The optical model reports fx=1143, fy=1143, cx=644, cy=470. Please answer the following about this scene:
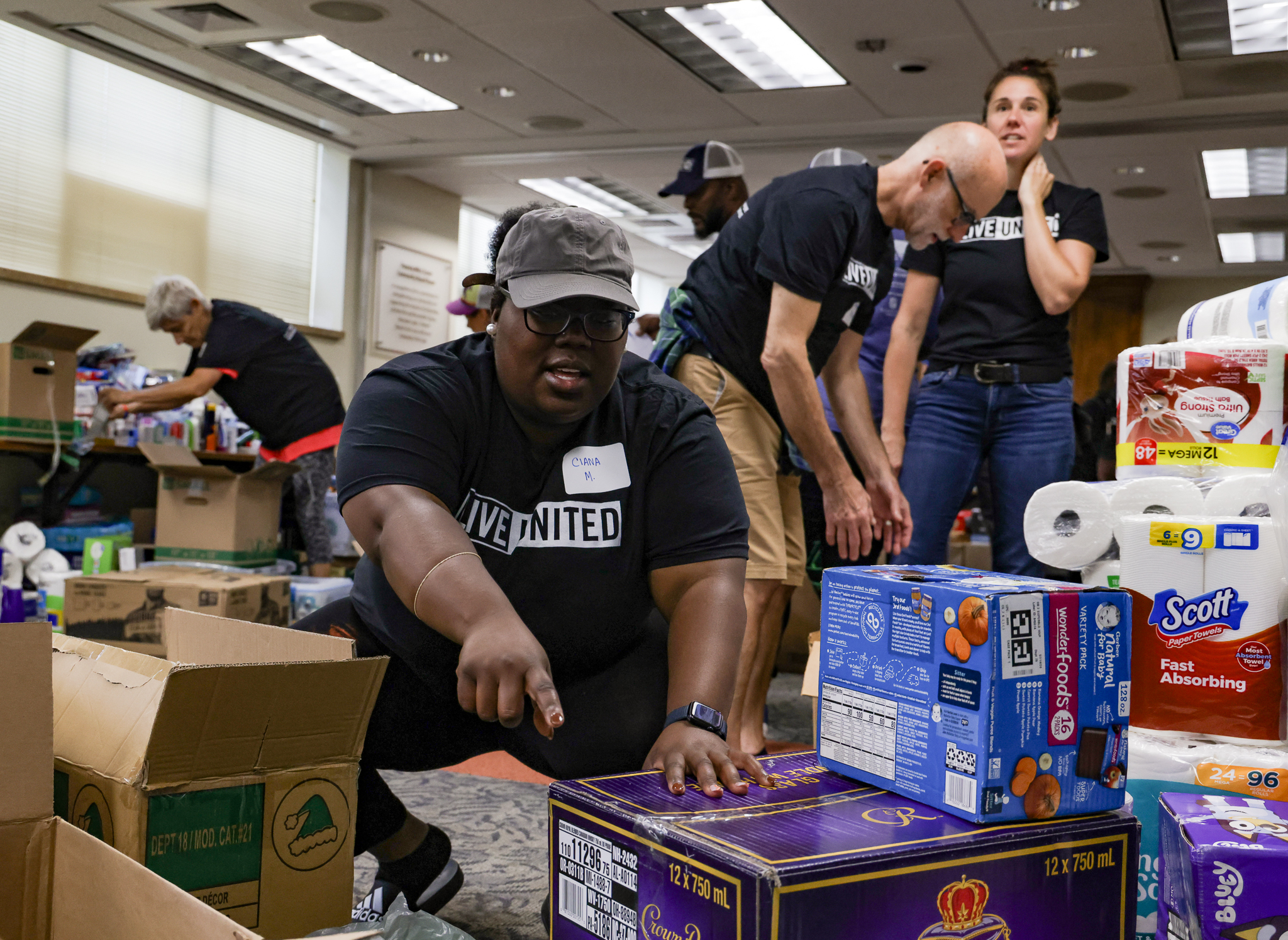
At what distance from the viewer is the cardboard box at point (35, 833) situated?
1021mm

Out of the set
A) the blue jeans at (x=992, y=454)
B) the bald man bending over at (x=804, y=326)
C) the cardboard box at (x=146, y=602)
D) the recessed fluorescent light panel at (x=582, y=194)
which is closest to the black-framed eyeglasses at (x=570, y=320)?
the bald man bending over at (x=804, y=326)

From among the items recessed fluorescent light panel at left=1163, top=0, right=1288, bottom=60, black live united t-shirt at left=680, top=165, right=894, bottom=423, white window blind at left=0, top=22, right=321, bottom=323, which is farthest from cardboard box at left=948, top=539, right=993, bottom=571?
white window blind at left=0, top=22, right=321, bottom=323

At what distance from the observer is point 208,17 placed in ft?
17.2

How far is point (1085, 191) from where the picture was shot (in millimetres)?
2443

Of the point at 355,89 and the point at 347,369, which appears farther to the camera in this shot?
the point at 347,369

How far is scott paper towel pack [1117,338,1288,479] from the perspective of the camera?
56.0 inches

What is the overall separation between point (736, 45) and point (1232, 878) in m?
5.00

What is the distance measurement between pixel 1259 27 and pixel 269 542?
4693 millimetres

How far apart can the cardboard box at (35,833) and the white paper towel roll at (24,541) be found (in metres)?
3.66

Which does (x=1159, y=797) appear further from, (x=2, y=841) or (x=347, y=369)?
(x=347, y=369)

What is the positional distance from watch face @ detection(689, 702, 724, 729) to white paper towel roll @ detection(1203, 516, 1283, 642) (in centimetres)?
58

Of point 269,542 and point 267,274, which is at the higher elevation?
point 267,274

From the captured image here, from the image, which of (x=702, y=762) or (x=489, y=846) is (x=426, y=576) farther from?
(x=489, y=846)

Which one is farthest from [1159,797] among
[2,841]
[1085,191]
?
[1085,191]
